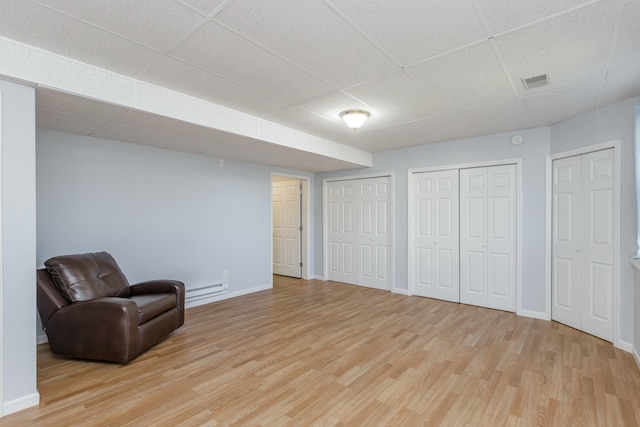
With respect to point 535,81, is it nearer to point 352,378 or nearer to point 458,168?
point 458,168

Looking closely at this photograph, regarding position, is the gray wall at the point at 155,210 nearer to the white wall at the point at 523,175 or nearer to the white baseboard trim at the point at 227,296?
the white baseboard trim at the point at 227,296

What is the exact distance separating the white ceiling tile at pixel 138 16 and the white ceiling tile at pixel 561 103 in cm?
309

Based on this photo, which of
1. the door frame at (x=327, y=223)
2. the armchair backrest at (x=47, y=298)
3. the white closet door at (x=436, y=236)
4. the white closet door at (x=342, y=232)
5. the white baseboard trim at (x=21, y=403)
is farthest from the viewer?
the white closet door at (x=342, y=232)

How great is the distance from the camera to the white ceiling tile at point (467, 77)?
7.41ft

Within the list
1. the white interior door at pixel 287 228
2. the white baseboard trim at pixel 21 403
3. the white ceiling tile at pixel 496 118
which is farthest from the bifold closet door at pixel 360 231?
the white baseboard trim at pixel 21 403

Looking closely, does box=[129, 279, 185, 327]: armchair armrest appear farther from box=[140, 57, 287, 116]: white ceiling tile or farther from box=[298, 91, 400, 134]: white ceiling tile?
box=[298, 91, 400, 134]: white ceiling tile

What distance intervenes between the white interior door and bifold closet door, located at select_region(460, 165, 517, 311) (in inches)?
128

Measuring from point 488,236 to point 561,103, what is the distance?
1.93 m

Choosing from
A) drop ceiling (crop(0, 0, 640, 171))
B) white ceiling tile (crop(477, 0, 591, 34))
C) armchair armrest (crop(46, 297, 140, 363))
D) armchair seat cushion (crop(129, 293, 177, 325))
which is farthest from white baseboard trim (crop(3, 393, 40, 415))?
white ceiling tile (crop(477, 0, 591, 34))

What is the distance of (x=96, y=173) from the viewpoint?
11.8 ft

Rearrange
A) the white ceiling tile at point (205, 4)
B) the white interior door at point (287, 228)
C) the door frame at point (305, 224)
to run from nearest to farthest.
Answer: the white ceiling tile at point (205, 4)
the door frame at point (305, 224)
the white interior door at point (287, 228)

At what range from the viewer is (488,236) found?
173 inches

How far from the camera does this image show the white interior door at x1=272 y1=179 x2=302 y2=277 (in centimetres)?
657

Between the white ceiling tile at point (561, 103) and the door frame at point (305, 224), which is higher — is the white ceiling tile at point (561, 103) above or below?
above
